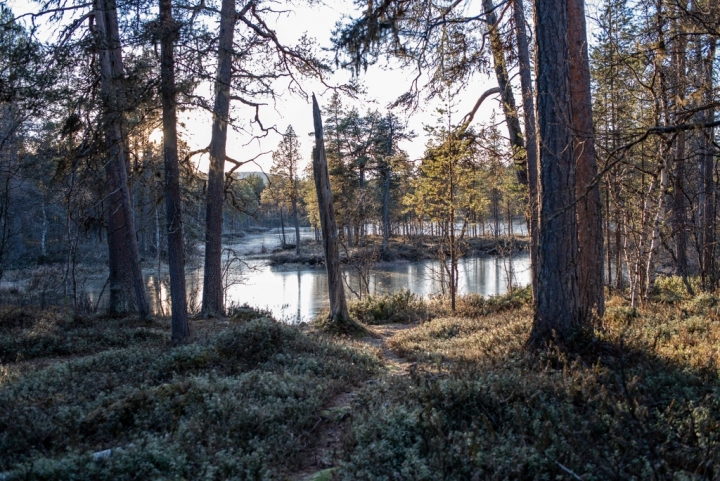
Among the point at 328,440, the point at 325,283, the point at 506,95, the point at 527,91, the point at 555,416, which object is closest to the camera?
the point at 555,416

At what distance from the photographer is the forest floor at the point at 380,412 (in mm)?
3227

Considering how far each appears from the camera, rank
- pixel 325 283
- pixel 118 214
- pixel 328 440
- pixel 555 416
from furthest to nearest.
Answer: pixel 325 283, pixel 118 214, pixel 328 440, pixel 555 416

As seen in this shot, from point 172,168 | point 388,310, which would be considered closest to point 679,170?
point 388,310

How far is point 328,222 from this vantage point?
10.9 m

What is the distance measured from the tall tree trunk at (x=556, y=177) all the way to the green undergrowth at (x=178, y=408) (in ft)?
8.62

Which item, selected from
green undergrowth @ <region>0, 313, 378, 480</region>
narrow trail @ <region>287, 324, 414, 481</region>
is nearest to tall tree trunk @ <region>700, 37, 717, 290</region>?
narrow trail @ <region>287, 324, 414, 481</region>

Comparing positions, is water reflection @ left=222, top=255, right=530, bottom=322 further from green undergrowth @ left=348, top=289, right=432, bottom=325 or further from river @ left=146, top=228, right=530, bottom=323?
green undergrowth @ left=348, top=289, right=432, bottom=325

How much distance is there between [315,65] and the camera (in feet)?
37.9

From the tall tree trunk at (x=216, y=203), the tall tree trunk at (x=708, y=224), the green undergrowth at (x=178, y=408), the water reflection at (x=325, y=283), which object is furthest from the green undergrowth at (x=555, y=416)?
the water reflection at (x=325, y=283)

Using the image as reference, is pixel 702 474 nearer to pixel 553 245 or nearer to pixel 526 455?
pixel 526 455

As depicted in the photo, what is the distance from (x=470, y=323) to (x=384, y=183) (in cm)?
3356

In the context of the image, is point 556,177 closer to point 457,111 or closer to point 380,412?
point 380,412

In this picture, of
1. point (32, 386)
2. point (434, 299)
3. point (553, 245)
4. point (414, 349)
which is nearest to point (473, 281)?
point (434, 299)

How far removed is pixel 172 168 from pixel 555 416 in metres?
6.23
